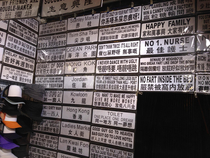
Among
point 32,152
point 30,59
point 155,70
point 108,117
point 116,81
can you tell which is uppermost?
point 30,59

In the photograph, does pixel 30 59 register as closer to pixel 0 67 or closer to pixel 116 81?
pixel 0 67

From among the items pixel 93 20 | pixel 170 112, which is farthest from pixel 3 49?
pixel 170 112

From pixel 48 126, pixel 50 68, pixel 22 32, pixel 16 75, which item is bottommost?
pixel 48 126

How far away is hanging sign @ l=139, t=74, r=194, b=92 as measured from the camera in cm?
299

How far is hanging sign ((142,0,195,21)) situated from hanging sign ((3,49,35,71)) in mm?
3070

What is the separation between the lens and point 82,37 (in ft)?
13.5

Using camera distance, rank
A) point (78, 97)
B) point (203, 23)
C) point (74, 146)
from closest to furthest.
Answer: point (203, 23) → point (74, 146) → point (78, 97)

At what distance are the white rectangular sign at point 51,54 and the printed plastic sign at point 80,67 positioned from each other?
307 mm

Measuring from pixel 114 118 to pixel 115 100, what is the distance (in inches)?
14.3

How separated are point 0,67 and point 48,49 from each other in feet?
4.10

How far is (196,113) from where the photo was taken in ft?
9.49

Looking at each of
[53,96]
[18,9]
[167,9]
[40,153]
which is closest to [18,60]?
[53,96]

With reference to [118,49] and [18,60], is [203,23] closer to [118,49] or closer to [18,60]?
[118,49]

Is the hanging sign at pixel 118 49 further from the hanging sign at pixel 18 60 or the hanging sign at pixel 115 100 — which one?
the hanging sign at pixel 18 60
